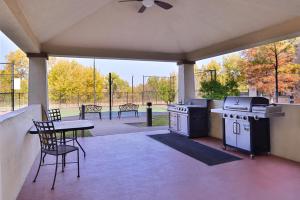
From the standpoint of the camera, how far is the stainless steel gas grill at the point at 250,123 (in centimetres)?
432

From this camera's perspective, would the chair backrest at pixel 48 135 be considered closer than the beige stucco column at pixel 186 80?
Yes

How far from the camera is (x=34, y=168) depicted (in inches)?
162

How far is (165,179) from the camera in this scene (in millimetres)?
3488

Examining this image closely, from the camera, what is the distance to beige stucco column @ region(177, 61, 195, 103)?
8.03m

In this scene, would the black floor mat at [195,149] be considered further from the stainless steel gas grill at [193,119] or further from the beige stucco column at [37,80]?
the beige stucco column at [37,80]

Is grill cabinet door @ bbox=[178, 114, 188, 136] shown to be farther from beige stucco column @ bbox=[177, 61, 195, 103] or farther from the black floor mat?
beige stucco column @ bbox=[177, 61, 195, 103]

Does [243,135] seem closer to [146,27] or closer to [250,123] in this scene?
[250,123]

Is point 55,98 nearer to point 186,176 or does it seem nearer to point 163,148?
point 163,148

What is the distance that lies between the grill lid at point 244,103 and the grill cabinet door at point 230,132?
0.99 feet

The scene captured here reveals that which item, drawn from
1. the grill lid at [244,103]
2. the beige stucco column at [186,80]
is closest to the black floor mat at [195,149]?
the grill lid at [244,103]

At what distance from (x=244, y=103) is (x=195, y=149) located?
5.01 ft

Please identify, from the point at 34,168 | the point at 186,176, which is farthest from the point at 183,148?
the point at 34,168

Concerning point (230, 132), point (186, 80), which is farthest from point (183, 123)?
point (186, 80)

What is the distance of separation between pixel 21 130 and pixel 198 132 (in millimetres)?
4608
